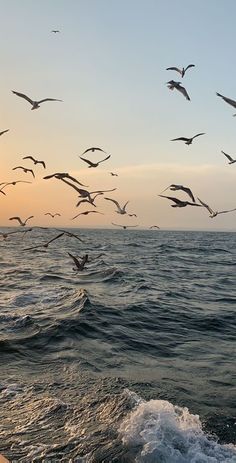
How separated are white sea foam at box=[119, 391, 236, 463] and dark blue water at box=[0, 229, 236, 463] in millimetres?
21

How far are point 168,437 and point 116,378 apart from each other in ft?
9.86

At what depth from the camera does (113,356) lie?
45.1 ft

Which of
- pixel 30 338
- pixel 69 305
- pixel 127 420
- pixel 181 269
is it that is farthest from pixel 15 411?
pixel 181 269

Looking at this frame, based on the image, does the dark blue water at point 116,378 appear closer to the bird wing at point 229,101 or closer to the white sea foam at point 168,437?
the white sea foam at point 168,437

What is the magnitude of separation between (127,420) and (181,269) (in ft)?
96.6

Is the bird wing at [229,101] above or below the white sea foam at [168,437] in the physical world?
above

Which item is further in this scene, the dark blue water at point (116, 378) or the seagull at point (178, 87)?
the seagull at point (178, 87)

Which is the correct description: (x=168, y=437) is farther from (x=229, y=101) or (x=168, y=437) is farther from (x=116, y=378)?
(x=229, y=101)

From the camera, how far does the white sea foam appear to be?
8.20 meters

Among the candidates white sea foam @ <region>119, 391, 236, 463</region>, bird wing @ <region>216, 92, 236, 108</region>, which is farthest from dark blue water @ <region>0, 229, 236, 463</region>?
bird wing @ <region>216, 92, 236, 108</region>

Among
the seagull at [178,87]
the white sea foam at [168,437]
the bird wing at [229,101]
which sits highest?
the seagull at [178,87]

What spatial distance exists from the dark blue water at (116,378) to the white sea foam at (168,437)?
0.02 meters

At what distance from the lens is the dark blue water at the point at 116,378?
8.54 m

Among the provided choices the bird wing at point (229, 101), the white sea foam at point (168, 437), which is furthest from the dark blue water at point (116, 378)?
the bird wing at point (229, 101)
